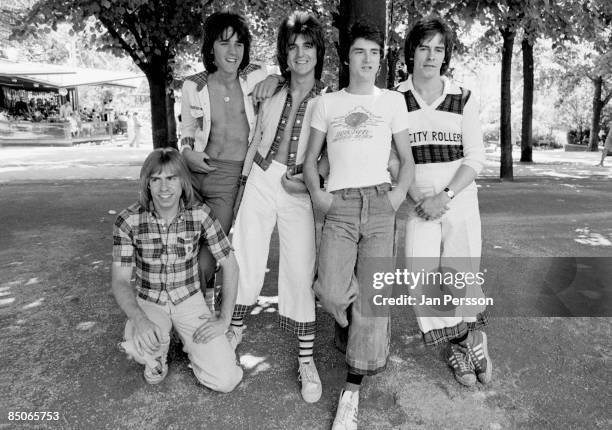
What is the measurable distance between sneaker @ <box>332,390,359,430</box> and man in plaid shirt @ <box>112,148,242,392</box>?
2.24 ft

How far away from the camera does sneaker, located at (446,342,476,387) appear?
3.10m

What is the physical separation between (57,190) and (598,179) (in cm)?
1252

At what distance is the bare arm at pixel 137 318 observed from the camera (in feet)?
9.61

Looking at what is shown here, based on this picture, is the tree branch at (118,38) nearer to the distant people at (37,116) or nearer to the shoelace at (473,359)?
the shoelace at (473,359)

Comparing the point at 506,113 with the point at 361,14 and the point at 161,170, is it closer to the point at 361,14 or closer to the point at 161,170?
the point at 361,14

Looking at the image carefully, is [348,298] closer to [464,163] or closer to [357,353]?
[357,353]

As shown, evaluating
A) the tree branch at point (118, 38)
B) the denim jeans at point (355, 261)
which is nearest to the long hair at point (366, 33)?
the denim jeans at point (355, 261)

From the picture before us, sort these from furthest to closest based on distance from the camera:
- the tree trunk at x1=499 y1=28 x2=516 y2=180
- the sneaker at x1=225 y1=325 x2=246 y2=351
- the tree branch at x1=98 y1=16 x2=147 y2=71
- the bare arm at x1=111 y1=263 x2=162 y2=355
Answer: the tree trunk at x1=499 y1=28 x2=516 y2=180, the tree branch at x1=98 y1=16 x2=147 y2=71, the sneaker at x1=225 y1=325 x2=246 y2=351, the bare arm at x1=111 y1=263 x2=162 y2=355

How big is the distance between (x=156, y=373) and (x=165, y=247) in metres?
0.76

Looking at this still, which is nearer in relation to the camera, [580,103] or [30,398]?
[30,398]

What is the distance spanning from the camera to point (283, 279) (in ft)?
10.5

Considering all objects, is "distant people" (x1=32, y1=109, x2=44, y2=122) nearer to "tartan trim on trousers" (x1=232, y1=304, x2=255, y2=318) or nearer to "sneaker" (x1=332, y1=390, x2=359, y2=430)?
"tartan trim on trousers" (x1=232, y1=304, x2=255, y2=318)

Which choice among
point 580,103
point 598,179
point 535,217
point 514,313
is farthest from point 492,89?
point 514,313

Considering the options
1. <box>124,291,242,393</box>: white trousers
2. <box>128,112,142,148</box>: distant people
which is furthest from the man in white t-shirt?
<box>128,112,142,148</box>: distant people
